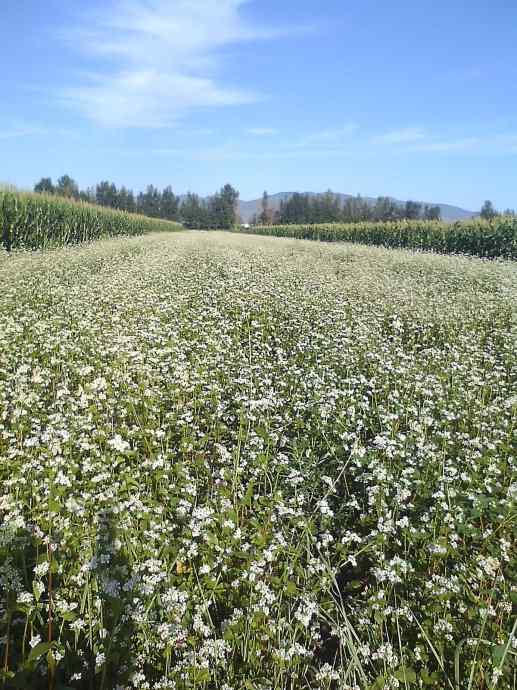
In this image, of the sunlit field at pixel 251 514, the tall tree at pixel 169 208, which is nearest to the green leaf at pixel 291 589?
the sunlit field at pixel 251 514

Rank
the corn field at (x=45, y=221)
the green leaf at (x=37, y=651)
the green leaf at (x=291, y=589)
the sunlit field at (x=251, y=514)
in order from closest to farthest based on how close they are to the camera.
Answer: the green leaf at (x=37, y=651) → the sunlit field at (x=251, y=514) → the green leaf at (x=291, y=589) → the corn field at (x=45, y=221)

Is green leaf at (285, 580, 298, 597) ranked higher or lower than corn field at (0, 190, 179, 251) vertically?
lower

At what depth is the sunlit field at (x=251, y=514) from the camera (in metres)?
2.76

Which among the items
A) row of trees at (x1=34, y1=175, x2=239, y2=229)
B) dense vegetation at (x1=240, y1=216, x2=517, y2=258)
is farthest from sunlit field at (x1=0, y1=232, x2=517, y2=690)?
row of trees at (x1=34, y1=175, x2=239, y2=229)

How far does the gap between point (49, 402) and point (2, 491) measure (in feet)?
6.29

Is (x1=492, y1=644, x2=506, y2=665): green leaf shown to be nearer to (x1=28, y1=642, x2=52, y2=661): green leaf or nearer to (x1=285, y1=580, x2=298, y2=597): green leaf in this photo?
(x1=285, y1=580, x2=298, y2=597): green leaf

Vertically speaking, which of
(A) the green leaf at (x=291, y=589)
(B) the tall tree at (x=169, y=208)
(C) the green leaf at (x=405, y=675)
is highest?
(B) the tall tree at (x=169, y=208)

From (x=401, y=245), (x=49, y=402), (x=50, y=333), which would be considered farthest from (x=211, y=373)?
(x=401, y=245)

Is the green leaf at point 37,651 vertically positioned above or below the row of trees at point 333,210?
below

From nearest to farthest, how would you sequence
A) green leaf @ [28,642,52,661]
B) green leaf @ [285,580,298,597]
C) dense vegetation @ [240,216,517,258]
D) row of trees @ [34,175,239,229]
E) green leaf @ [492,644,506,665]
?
green leaf @ [28,642,52,661] → green leaf @ [492,644,506,665] → green leaf @ [285,580,298,597] → dense vegetation @ [240,216,517,258] → row of trees @ [34,175,239,229]

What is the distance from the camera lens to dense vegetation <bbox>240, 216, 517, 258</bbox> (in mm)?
29450

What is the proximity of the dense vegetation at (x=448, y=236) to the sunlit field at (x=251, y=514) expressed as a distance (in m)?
24.8

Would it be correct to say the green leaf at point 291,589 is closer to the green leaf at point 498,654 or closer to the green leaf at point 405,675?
the green leaf at point 405,675

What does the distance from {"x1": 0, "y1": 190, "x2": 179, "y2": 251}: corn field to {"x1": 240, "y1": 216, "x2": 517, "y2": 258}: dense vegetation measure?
27.3 metres
